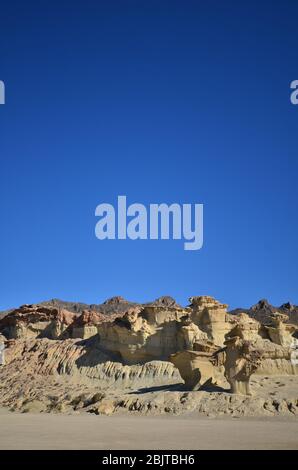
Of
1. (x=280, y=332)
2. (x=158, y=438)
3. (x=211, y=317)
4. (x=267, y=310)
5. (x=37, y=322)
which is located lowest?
(x=158, y=438)

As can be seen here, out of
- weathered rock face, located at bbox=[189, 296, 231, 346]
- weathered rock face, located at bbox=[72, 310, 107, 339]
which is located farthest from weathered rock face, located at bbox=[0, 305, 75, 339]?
weathered rock face, located at bbox=[189, 296, 231, 346]

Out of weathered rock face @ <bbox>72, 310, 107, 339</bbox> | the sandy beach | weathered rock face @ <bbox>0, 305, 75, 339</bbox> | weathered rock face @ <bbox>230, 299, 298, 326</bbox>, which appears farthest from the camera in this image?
weathered rock face @ <bbox>230, 299, 298, 326</bbox>

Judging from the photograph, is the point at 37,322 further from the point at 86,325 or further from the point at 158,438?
the point at 158,438

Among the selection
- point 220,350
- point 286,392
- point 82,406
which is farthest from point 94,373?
point 286,392

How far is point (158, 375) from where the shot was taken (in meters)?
43.3

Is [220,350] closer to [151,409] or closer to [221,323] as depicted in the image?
[151,409]

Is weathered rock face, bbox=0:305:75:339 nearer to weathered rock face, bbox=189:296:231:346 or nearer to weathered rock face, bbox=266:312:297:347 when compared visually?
weathered rock face, bbox=189:296:231:346

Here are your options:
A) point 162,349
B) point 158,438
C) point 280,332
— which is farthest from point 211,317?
point 158,438

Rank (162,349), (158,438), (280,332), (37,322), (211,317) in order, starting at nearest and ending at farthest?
(158,438)
(280,332)
(211,317)
(162,349)
(37,322)

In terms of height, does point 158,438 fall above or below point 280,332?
below

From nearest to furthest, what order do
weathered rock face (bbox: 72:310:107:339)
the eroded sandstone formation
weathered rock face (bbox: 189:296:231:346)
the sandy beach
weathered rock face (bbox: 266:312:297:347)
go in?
the sandy beach < the eroded sandstone formation < weathered rock face (bbox: 266:312:297:347) < weathered rock face (bbox: 189:296:231:346) < weathered rock face (bbox: 72:310:107:339)

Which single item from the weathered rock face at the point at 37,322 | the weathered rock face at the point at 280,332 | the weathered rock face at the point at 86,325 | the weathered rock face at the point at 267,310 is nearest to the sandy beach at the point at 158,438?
the weathered rock face at the point at 280,332
